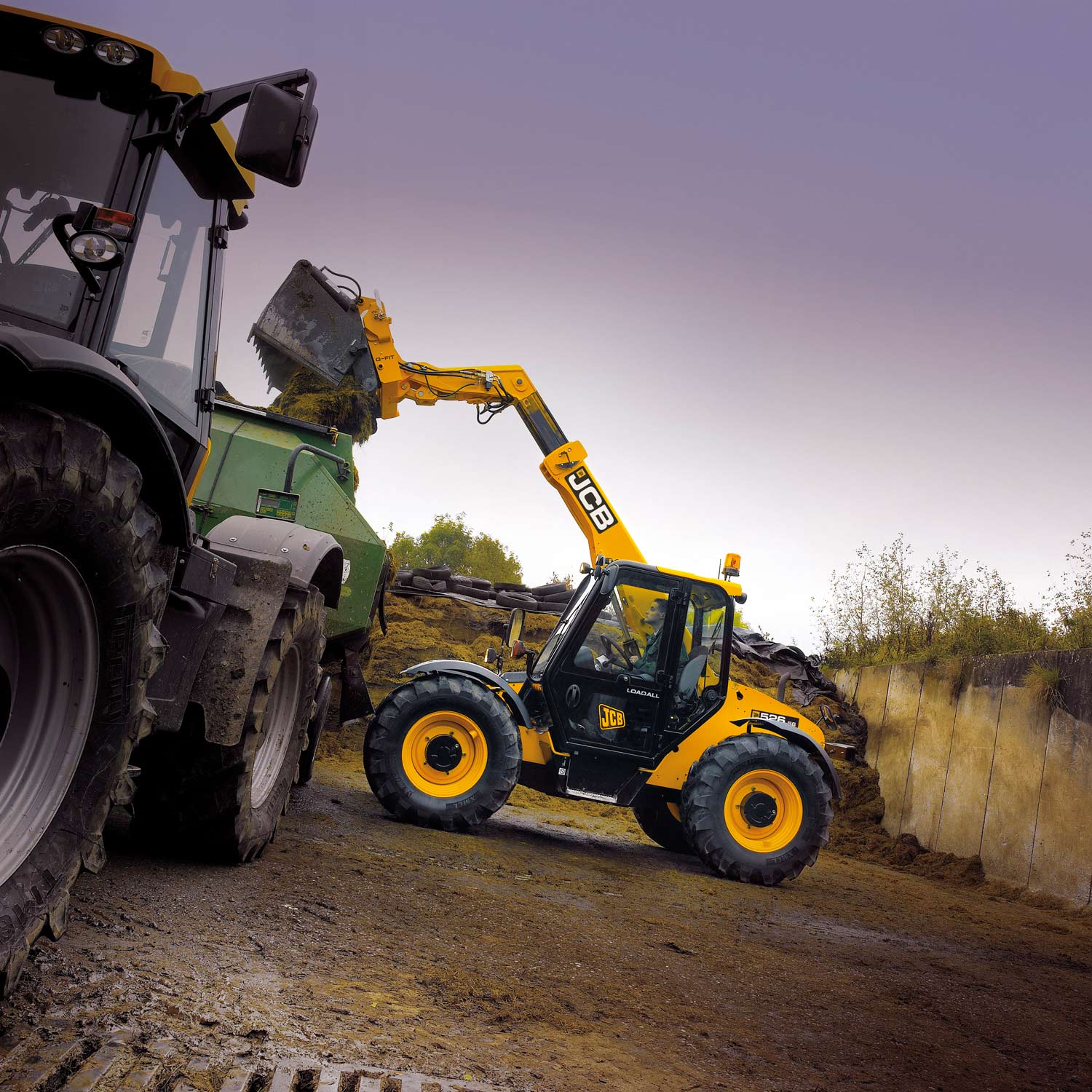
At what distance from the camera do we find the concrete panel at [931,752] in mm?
10438

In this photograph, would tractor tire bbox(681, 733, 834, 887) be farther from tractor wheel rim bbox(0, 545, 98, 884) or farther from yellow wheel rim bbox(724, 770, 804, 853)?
tractor wheel rim bbox(0, 545, 98, 884)

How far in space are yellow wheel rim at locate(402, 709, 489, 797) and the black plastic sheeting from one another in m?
7.10

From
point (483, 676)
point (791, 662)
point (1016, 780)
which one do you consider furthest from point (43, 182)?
point (791, 662)

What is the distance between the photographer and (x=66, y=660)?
2.69 metres

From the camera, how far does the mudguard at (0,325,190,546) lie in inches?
88.7

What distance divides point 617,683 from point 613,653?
25 centimetres

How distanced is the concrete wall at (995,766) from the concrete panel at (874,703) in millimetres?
53

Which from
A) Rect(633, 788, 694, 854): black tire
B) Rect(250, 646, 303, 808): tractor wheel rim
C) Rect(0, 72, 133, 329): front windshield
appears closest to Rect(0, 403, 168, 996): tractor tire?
Rect(0, 72, 133, 329): front windshield

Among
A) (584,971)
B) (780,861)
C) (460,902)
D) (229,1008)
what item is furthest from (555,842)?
(229,1008)

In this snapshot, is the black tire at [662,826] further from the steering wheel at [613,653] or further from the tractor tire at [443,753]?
the tractor tire at [443,753]

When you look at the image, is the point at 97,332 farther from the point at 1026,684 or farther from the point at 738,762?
the point at 1026,684

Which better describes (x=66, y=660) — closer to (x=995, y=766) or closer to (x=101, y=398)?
(x=101, y=398)

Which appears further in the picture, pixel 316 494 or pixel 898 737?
pixel 898 737

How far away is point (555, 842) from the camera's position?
26.0ft
